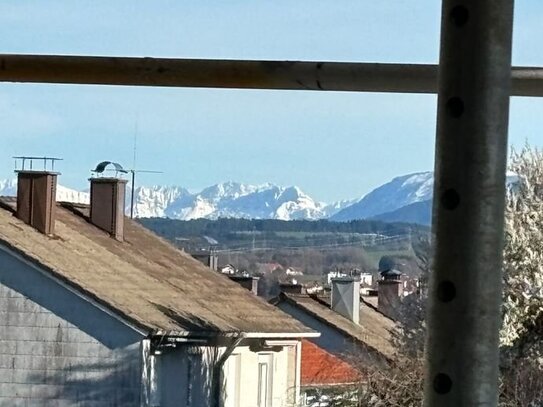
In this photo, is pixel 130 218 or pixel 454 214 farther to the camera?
pixel 130 218

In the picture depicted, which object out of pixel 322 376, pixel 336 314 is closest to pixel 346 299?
pixel 336 314

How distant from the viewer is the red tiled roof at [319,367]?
32.1m

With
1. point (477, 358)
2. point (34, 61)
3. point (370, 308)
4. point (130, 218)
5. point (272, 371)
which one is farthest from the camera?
point (370, 308)

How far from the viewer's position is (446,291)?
2998 millimetres

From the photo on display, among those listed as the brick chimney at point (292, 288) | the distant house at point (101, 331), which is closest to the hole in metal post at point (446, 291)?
the distant house at point (101, 331)

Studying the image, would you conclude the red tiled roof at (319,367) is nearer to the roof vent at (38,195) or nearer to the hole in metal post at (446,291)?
the roof vent at (38,195)

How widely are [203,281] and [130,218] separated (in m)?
4.92

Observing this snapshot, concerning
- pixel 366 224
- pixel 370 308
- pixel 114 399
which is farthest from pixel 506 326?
pixel 366 224

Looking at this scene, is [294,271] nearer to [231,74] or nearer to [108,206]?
[108,206]

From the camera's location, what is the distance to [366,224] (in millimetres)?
150625

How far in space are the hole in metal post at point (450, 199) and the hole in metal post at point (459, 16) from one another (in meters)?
0.35

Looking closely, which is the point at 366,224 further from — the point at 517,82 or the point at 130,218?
the point at 517,82

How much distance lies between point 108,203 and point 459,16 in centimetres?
2900

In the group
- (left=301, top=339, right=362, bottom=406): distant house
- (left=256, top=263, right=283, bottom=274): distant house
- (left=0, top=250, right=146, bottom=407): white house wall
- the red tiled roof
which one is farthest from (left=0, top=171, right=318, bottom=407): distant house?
(left=256, top=263, right=283, bottom=274): distant house
